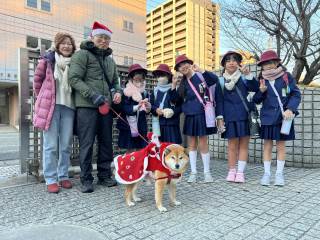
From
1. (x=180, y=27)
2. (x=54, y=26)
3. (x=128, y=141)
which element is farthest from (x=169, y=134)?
(x=180, y=27)

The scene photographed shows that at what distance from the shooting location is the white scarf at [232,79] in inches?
173

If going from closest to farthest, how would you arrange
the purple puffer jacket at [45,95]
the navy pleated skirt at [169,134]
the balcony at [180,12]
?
the purple puffer jacket at [45,95] → the navy pleated skirt at [169,134] → the balcony at [180,12]

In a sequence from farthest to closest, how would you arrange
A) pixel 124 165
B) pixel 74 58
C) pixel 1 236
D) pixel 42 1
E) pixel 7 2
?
pixel 42 1, pixel 7 2, pixel 74 58, pixel 124 165, pixel 1 236

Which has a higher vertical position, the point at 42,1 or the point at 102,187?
the point at 42,1

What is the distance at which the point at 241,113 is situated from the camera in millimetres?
4426

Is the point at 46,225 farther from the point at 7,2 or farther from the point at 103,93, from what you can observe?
the point at 7,2

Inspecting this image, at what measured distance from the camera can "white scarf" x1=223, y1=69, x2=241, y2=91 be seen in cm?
438

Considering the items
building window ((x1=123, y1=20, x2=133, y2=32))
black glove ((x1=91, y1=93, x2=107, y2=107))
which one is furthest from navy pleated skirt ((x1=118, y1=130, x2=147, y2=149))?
building window ((x1=123, y1=20, x2=133, y2=32))

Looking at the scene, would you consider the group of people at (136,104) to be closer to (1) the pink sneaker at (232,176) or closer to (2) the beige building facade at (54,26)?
(1) the pink sneaker at (232,176)

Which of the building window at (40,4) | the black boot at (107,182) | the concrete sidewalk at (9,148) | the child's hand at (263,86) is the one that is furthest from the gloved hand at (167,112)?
the building window at (40,4)

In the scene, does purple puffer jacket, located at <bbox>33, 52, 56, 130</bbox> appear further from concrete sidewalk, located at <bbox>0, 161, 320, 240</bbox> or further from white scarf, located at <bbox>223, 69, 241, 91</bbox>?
white scarf, located at <bbox>223, 69, 241, 91</bbox>

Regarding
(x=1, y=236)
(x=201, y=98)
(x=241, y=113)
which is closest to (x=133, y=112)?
(x=201, y=98)

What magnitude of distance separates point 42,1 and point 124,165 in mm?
23960

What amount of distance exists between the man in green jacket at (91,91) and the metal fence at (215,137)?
0.91 m
